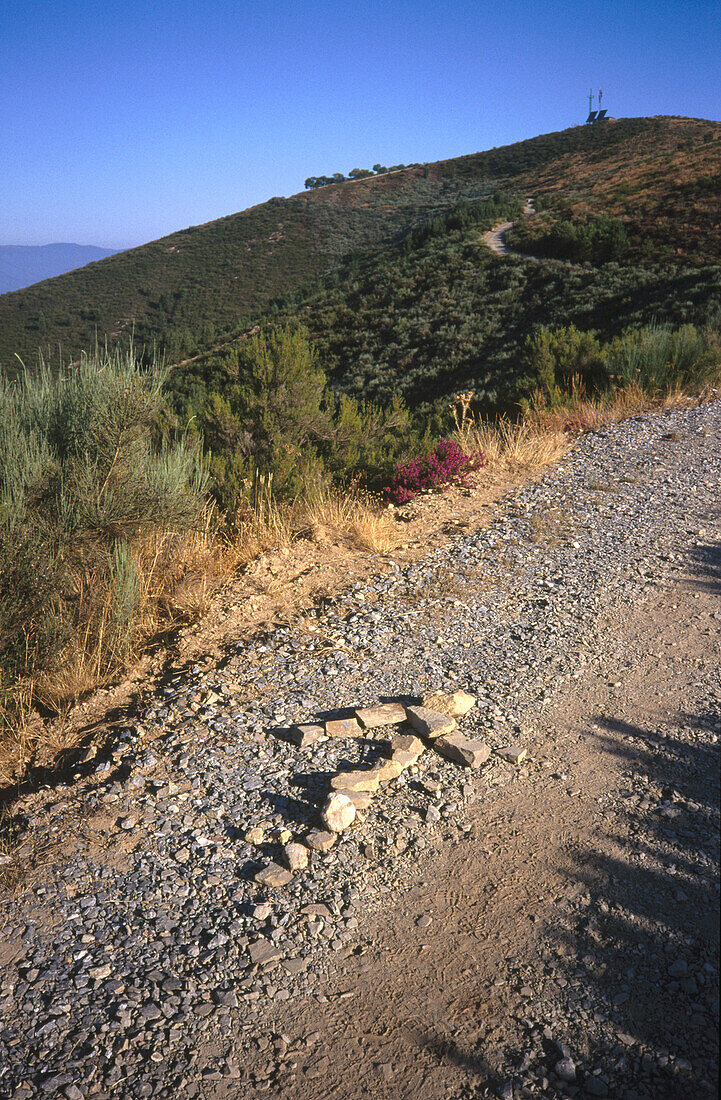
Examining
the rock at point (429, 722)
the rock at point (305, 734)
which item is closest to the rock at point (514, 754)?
the rock at point (429, 722)

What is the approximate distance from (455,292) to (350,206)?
36543mm

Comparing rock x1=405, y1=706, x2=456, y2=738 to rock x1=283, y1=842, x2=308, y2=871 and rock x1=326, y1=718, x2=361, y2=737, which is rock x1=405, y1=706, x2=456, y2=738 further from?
rock x1=283, y1=842, x2=308, y2=871

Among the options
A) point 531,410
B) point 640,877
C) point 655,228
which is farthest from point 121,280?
point 640,877

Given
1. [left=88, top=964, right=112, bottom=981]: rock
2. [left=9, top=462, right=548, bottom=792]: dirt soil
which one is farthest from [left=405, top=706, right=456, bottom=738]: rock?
[left=88, top=964, right=112, bottom=981]: rock

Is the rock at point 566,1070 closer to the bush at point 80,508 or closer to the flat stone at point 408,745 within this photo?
the flat stone at point 408,745

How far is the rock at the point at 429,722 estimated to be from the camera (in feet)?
9.71

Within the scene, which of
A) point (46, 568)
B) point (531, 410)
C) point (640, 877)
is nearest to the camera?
point (640, 877)

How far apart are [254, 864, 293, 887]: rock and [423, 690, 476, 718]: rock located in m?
1.07

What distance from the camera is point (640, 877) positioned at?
7.24 feet

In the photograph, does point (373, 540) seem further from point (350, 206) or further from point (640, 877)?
point (350, 206)

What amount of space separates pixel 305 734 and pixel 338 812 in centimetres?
54

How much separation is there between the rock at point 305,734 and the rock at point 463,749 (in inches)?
20.5

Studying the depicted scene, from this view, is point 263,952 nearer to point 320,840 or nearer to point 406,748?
point 320,840

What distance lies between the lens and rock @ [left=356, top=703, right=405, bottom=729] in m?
3.07
